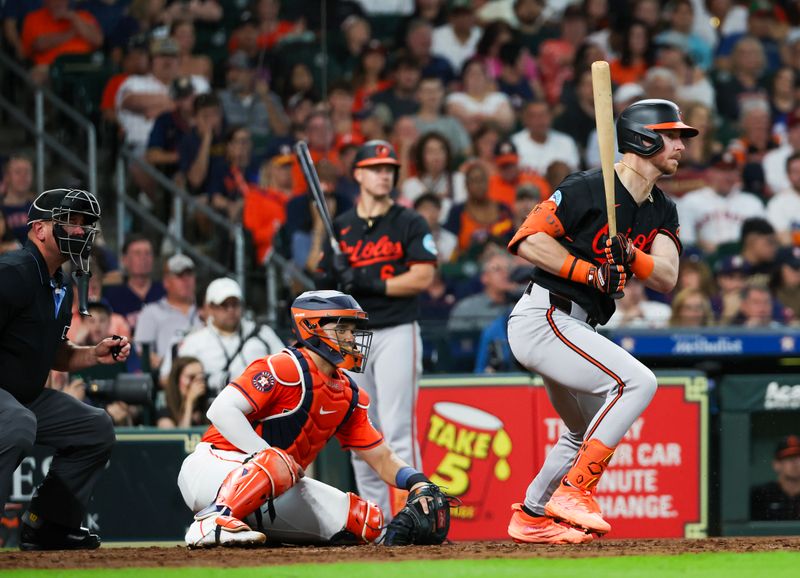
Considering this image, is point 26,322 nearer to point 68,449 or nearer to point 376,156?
point 68,449

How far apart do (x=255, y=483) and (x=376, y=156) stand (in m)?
2.83

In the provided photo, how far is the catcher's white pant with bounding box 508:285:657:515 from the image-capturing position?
20.0 feet

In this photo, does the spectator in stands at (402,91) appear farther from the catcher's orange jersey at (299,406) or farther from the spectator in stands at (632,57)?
the catcher's orange jersey at (299,406)

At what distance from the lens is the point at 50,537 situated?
21.7ft

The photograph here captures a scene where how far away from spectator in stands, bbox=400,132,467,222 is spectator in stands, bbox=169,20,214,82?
6.99ft

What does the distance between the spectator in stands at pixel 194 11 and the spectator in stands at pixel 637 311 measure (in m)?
5.04

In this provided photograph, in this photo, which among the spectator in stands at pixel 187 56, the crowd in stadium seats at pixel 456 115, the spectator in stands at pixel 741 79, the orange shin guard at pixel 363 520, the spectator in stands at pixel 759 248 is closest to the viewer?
the orange shin guard at pixel 363 520

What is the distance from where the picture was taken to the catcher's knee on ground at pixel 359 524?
641cm

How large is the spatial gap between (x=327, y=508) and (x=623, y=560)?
5.08 ft

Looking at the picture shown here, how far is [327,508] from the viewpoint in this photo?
6.36 metres

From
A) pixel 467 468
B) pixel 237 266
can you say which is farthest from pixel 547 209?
pixel 237 266

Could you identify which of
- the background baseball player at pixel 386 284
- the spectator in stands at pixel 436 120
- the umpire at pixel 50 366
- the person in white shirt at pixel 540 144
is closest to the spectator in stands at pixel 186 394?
the background baseball player at pixel 386 284

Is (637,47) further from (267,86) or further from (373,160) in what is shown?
(373,160)

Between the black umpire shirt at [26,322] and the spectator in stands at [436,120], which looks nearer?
the black umpire shirt at [26,322]
